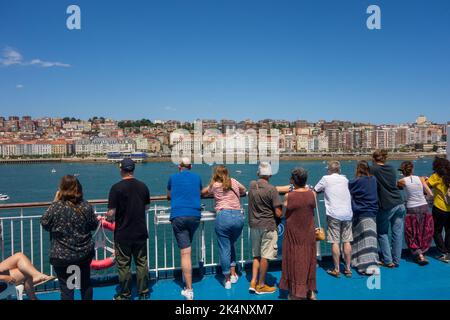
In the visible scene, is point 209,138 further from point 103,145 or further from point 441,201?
point 441,201

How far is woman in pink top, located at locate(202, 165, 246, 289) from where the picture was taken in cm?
339

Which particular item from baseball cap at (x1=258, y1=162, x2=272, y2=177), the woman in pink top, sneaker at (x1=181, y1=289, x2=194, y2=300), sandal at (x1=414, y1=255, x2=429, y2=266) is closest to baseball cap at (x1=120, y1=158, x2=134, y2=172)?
the woman in pink top

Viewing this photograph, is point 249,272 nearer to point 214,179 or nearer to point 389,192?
point 214,179

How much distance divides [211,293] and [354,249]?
1.70 metres

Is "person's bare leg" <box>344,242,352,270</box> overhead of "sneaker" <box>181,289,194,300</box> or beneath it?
overhead

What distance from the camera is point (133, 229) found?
10.1 feet

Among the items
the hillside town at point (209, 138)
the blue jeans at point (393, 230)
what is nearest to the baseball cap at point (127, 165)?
the blue jeans at point (393, 230)

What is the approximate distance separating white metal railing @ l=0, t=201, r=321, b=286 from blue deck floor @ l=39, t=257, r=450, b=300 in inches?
11.6

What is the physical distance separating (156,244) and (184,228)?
2.77 ft

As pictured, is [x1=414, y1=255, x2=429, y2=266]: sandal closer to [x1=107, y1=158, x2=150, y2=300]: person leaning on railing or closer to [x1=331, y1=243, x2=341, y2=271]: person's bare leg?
[x1=331, y1=243, x2=341, y2=271]: person's bare leg

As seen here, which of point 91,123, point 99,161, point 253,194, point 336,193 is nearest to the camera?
point 253,194

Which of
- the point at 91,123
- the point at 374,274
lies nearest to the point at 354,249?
the point at 374,274

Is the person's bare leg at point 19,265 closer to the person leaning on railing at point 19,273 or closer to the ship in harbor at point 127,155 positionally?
the person leaning on railing at point 19,273

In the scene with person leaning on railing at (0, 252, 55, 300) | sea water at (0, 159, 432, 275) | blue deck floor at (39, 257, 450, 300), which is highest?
person leaning on railing at (0, 252, 55, 300)
